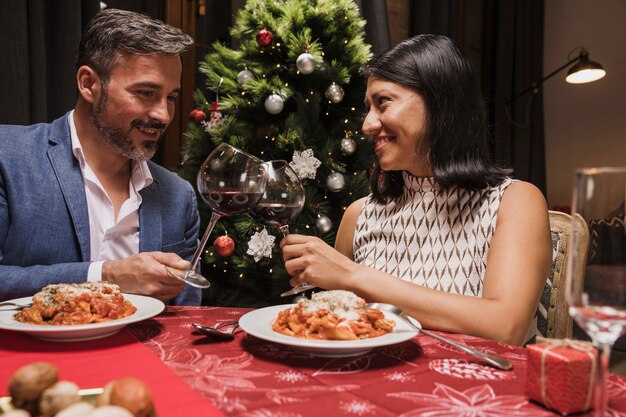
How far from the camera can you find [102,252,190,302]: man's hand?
46.3 inches

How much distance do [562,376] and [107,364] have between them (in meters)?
0.64

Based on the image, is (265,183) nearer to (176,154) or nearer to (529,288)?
(529,288)

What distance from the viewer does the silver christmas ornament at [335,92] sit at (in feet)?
7.59

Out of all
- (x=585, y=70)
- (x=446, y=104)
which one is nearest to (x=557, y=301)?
(x=446, y=104)

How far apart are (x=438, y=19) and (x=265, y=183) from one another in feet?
12.1

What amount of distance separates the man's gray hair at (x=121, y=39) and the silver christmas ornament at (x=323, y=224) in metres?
0.92

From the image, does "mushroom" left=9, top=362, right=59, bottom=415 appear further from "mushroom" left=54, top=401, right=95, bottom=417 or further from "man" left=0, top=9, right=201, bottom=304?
"man" left=0, top=9, right=201, bottom=304

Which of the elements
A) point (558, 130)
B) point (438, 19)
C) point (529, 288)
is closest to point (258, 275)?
point (529, 288)

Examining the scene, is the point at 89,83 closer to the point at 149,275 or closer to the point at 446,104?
the point at 149,275

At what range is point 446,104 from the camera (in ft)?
4.92

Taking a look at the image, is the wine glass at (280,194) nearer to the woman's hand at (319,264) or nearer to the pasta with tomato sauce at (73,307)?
the woman's hand at (319,264)

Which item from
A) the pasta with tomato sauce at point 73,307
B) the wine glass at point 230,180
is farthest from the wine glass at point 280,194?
the pasta with tomato sauce at point 73,307

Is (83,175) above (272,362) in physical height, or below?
above

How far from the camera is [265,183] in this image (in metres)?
1.14
